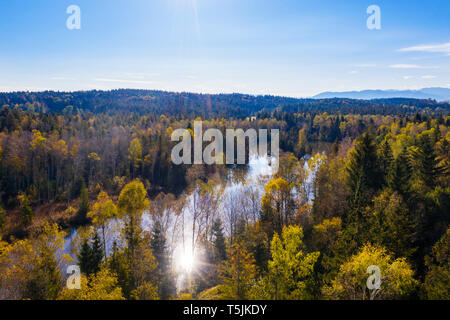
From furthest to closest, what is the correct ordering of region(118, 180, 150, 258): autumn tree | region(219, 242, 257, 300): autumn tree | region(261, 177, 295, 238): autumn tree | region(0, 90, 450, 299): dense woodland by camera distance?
region(261, 177, 295, 238): autumn tree, region(118, 180, 150, 258): autumn tree, region(219, 242, 257, 300): autumn tree, region(0, 90, 450, 299): dense woodland

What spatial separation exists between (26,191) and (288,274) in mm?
55358

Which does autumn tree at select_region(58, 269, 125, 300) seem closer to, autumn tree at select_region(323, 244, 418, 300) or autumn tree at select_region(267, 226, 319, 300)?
autumn tree at select_region(267, 226, 319, 300)

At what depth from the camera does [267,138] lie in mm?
112125

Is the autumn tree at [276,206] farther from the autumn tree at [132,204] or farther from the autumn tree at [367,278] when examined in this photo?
the autumn tree at [367,278]

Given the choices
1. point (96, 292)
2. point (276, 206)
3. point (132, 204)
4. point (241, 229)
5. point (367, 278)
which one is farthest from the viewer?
point (276, 206)

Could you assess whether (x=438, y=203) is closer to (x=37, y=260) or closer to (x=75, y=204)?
(x=37, y=260)

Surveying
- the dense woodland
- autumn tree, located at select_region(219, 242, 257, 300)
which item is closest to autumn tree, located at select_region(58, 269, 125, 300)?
the dense woodland

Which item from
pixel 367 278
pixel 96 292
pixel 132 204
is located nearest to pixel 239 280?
pixel 367 278

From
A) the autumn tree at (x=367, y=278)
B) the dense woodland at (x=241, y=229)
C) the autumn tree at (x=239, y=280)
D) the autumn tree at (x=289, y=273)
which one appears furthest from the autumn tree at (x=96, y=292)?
the autumn tree at (x=367, y=278)

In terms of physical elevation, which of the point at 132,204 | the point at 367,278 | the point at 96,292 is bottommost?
the point at 96,292

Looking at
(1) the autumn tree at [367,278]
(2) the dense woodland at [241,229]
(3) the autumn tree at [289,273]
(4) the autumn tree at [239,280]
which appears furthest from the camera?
(4) the autumn tree at [239,280]

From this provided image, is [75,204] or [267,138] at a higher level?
[267,138]

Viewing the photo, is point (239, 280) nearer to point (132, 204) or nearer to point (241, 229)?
point (241, 229)
